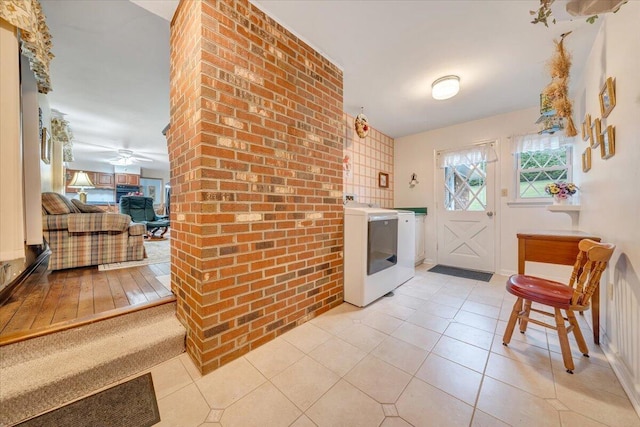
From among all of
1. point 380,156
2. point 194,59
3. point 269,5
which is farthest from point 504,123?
point 194,59

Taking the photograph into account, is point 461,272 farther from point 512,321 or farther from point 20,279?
point 20,279

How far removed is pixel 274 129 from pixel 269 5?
32.9 inches

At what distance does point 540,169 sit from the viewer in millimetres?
3074

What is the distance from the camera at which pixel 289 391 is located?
1212 millimetres

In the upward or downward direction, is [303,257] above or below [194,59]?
below

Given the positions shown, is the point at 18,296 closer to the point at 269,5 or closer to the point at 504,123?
the point at 269,5

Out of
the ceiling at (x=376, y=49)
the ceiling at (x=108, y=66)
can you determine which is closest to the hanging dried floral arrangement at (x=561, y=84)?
the ceiling at (x=376, y=49)

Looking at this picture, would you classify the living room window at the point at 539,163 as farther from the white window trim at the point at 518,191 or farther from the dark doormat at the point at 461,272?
the dark doormat at the point at 461,272

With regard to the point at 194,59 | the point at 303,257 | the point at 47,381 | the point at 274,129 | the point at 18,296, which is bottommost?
the point at 47,381

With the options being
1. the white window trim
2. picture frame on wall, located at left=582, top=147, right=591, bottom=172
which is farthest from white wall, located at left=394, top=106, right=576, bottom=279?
picture frame on wall, located at left=582, top=147, right=591, bottom=172

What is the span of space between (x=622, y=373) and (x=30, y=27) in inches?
133

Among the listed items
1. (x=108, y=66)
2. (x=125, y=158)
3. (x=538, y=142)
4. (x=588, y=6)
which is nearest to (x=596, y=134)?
(x=588, y=6)

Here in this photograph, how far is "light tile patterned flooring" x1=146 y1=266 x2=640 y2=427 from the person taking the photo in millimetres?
1057

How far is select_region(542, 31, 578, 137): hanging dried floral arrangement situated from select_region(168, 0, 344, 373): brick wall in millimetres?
1916
